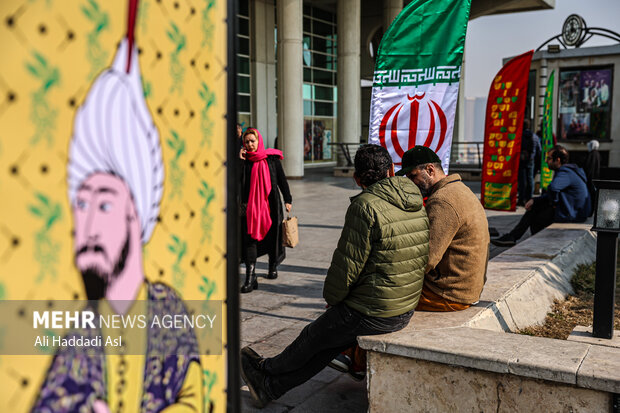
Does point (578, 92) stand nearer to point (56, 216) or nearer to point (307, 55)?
point (307, 55)

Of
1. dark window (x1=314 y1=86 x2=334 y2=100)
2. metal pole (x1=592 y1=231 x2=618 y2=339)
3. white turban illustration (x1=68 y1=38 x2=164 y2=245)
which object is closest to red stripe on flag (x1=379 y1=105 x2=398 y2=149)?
metal pole (x1=592 y1=231 x2=618 y2=339)

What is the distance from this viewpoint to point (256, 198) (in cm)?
614

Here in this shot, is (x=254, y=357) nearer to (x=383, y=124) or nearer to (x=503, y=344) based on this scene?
(x=503, y=344)

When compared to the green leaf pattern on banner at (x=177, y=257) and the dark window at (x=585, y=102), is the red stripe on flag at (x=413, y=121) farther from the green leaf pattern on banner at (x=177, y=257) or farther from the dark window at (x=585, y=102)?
the dark window at (x=585, y=102)

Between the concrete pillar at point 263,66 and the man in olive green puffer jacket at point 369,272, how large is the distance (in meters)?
22.5

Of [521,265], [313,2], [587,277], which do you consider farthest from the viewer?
[313,2]

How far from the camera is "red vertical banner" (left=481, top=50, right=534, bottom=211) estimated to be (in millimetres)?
8758

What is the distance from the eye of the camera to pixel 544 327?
16.0 ft

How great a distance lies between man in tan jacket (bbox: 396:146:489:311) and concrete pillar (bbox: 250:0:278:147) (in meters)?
22.0

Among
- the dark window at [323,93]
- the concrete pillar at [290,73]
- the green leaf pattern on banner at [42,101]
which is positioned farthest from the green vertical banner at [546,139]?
the dark window at [323,93]

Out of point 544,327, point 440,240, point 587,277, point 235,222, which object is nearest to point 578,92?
point 587,277

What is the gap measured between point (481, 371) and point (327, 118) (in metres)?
27.9

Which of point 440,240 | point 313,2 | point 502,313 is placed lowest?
point 502,313

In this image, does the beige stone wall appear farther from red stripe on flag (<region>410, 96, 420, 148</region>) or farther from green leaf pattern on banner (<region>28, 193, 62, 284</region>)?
green leaf pattern on banner (<region>28, 193, 62, 284</region>)
